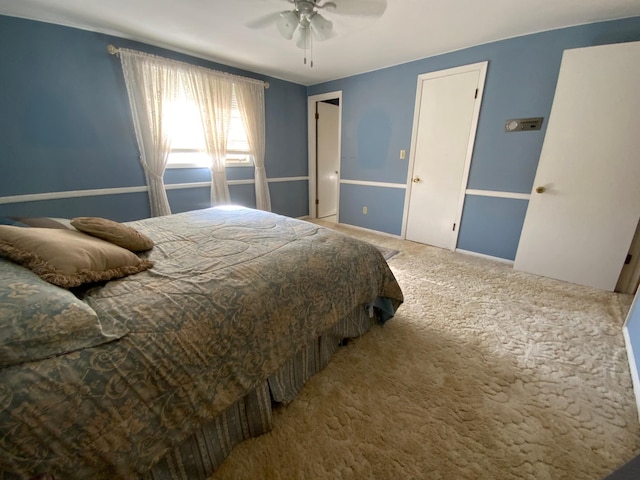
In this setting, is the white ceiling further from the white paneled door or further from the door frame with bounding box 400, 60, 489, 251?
the white paneled door

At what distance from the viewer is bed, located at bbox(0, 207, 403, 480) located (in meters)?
0.62

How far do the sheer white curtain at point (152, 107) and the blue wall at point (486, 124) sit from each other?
229cm

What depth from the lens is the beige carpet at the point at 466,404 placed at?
102 cm

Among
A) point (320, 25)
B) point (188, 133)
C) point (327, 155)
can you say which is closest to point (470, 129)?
point (320, 25)

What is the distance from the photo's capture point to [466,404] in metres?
1.26

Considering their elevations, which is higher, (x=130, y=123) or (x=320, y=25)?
(x=320, y=25)

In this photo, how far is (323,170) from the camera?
4781mm

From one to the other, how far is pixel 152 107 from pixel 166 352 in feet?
9.66

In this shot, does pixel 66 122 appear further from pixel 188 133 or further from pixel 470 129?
pixel 470 129

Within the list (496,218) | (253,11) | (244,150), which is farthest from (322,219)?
(253,11)

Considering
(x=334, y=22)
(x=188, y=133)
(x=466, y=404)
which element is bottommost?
(x=466, y=404)

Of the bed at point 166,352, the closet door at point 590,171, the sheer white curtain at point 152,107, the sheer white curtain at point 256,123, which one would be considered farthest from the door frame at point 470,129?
the sheer white curtain at point 152,107

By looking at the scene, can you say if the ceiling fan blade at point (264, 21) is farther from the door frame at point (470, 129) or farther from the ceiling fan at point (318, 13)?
the door frame at point (470, 129)

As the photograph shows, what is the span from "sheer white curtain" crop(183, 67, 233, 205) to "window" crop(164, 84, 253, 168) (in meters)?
0.08
